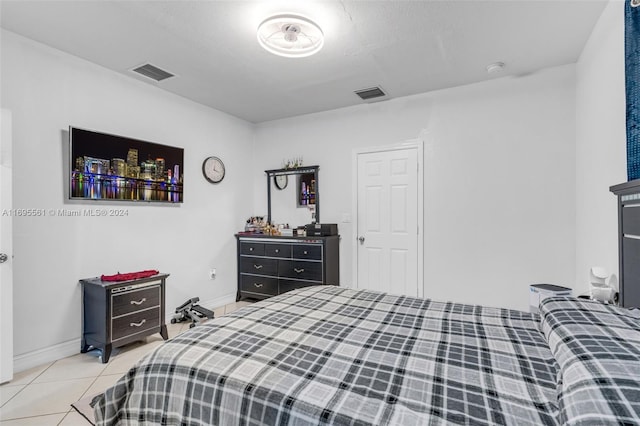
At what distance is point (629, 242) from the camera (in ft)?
5.37

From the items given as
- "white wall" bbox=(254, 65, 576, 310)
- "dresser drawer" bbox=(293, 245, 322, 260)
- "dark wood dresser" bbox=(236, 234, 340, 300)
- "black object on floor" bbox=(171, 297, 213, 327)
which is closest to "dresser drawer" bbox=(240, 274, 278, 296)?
"dark wood dresser" bbox=(236, 234, 340, 300)

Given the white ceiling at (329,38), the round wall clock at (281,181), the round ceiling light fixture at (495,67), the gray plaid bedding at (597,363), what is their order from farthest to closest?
the round wall clock at (281,181) < the round ceiling light fixture at (495,67) < the white ceiling at (329,38) < the gray plaid bedding at (597,363)

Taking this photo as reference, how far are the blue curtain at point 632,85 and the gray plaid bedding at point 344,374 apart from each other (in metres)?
0.97

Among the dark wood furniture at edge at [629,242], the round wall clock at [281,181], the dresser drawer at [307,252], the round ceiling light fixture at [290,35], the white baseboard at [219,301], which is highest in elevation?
the round ceiling light fixture at [290,35]

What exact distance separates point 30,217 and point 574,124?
4.88 metres

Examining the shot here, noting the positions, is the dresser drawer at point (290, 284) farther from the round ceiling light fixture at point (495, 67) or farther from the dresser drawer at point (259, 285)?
the round ceiling light fixture at point (495, 67)

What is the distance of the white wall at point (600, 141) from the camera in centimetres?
199

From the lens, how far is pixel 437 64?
3.02 m

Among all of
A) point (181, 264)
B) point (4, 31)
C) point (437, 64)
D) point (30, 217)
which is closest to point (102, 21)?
point (4, 31)

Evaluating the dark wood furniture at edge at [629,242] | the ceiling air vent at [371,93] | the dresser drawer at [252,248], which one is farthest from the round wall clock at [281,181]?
the dark wood furniture at edge at [629,242]

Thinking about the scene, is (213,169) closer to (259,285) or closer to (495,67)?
(259,285)

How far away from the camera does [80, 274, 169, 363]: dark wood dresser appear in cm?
270

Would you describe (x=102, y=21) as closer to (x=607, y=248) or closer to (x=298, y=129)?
(x=298, y=129)

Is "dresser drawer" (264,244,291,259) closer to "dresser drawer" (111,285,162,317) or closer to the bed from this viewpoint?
"dresser drawer" (111,285,162,317)
